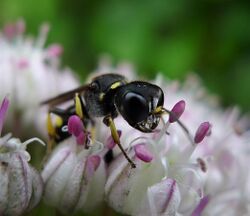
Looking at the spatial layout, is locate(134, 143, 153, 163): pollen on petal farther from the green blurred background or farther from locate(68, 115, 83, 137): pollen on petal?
the green blurred background

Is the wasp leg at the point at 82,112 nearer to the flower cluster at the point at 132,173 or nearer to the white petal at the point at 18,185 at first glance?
the flower cluster at the point at 132,173

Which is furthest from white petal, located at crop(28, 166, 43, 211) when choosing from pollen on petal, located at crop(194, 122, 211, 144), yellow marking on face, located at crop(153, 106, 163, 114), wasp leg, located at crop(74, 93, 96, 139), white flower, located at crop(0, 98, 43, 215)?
pollen on petal, located at crop(194, 122, 211, 144)

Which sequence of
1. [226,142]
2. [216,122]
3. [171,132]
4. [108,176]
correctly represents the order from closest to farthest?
[108,176] → [171,132] → [226,142] → [216,122]

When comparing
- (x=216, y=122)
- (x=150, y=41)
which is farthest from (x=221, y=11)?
(x=216, y=122)

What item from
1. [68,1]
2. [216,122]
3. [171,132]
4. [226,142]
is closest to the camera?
[171,132]

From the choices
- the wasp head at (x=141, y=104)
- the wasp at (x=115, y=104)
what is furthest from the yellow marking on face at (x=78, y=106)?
the wasp head at (x=141, y=104)

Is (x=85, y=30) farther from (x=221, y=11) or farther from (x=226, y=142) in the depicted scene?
(x=226, y=142)

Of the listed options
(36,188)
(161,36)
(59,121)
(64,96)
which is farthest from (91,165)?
(161,36)

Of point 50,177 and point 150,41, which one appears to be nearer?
point 50,177
